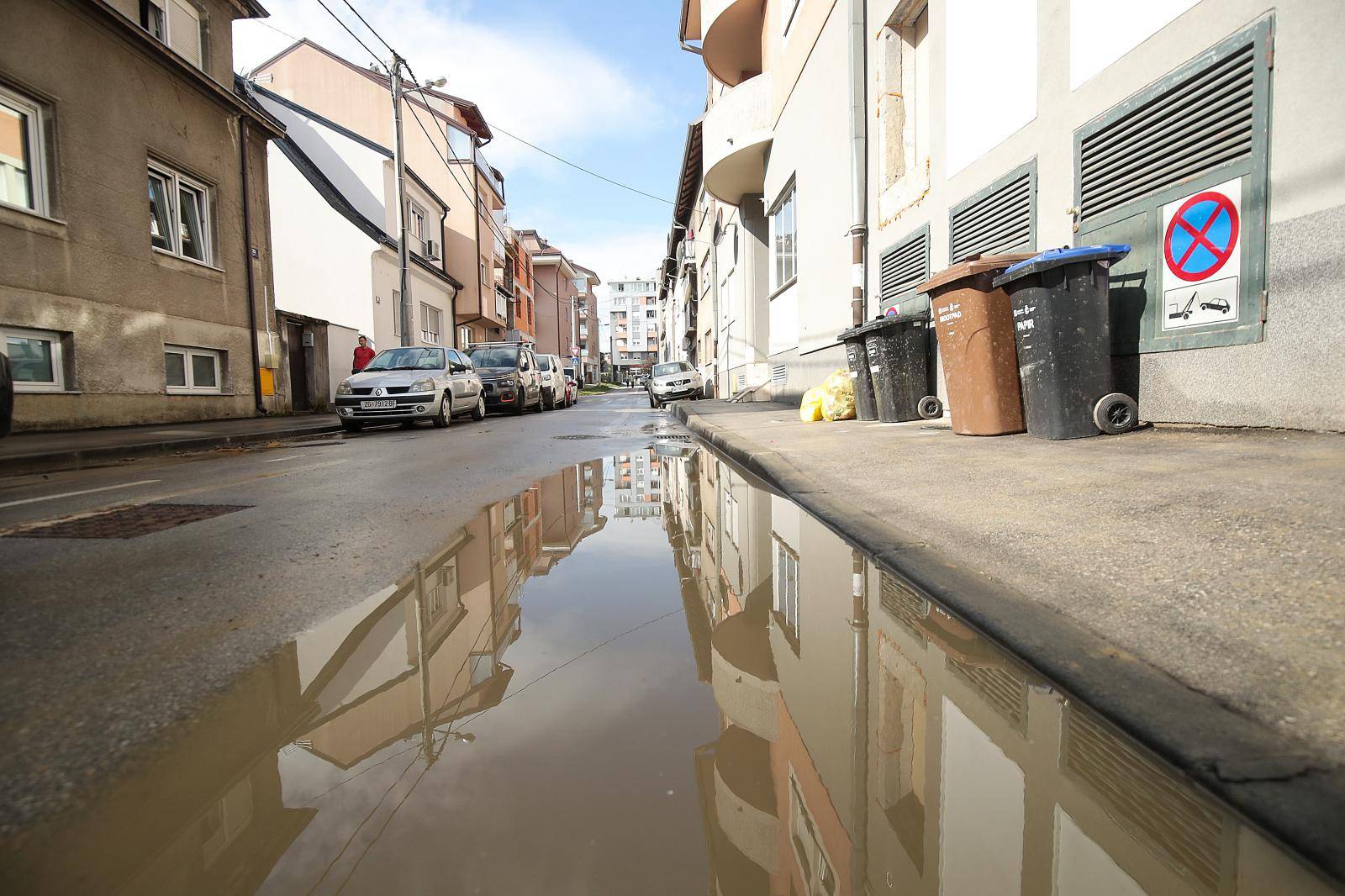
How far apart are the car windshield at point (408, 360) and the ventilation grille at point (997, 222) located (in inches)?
387

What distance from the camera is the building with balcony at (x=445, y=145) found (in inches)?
1052

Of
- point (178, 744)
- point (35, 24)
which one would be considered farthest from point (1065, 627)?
point (35, 24)

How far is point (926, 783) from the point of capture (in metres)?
1.50

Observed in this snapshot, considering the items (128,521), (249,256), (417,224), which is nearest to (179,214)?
(249,256)

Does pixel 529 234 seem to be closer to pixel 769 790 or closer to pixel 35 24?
pixel 35 24

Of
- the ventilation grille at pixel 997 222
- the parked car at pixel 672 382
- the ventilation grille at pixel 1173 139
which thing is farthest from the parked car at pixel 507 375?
the ventilation grille at pixel 1173 139

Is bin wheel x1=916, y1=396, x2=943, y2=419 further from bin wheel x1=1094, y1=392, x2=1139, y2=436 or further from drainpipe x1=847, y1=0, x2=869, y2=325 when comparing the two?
bin wheel x1=1094, y1=392, x2=1139, y2=436

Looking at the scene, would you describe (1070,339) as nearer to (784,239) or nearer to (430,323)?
(784,239)

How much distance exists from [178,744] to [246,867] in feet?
1.66

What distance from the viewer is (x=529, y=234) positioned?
201ft

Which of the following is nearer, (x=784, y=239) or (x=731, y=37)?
(x=784, y=239)

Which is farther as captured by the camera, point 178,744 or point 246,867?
point 178,744

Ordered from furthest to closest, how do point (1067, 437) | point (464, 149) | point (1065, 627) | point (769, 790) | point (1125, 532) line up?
1. point (464, 149)
2. point (1067, 437)
3. point (1125, 532)
4. point (1065, 627)
5. point (769, 790)

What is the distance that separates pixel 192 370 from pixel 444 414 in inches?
180
